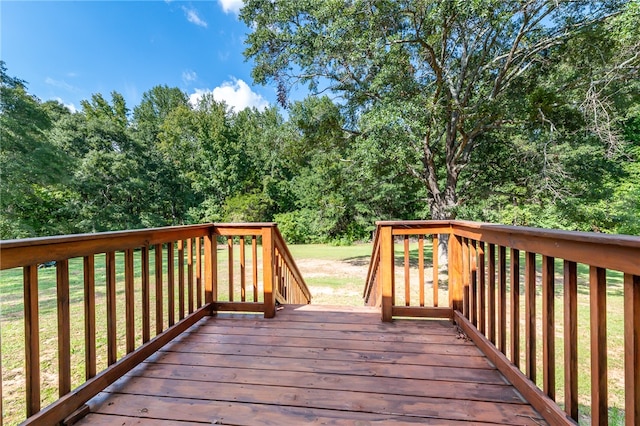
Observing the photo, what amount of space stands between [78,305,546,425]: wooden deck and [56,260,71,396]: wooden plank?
234 mm

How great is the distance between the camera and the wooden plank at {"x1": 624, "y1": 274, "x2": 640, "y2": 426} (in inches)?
37.4

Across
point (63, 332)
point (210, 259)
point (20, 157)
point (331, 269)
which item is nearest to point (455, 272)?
point (210, 259)

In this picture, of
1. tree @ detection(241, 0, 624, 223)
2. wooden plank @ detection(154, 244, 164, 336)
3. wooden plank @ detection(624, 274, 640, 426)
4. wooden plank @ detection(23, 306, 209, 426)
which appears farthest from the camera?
tree @ detection(241, 0, 624, 223)

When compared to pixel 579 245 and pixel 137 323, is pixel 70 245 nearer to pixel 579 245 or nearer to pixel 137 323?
pixel 579 245

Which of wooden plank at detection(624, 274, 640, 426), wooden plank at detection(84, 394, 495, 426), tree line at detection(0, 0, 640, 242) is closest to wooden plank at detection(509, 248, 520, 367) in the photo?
wooden plank at detection(84, 394, 495, 426)

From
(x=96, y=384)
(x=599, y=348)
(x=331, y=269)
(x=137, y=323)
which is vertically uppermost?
(x=599, y=348)

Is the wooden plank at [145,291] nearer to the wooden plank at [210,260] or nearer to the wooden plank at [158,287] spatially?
the wooden plank at [158,287]

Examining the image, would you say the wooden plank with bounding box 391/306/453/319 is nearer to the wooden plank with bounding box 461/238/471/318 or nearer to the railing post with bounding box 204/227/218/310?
the wooden plank with bounding box 461/238/471/318

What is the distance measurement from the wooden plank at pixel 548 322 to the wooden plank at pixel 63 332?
7.57 ft

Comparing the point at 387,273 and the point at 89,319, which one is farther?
the point at 387,273

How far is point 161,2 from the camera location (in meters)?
7.78

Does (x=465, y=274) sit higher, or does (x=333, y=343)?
(x=465, y=274)

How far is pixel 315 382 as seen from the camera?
172 centimetres

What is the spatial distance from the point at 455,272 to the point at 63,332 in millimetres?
2770
